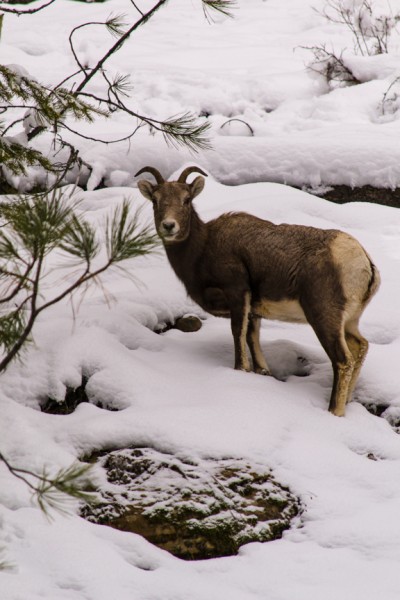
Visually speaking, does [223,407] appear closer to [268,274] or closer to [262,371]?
[262,371]

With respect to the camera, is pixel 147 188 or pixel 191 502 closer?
pixel 191 502

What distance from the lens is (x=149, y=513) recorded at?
4.23 meters

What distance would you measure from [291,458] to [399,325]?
78.3 inches

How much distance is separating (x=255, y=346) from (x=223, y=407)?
91 cm

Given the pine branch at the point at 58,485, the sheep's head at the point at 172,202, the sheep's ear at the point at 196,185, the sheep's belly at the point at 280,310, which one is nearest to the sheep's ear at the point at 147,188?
the sheep's head at the point at 172,202

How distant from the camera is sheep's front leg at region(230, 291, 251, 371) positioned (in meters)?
5.69

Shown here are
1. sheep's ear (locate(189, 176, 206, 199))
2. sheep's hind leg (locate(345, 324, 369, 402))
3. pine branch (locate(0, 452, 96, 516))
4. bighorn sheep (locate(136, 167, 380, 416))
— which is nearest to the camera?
pine branch (locate(0, 452, 96, 516))

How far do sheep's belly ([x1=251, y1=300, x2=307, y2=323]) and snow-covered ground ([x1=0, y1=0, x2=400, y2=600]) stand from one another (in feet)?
1.11

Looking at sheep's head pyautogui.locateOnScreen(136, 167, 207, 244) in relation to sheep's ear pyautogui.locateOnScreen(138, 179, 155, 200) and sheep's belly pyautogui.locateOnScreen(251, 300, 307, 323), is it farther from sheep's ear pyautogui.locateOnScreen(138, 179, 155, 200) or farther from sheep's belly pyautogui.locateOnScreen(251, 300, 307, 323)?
sheep's belly pyautogui.locateOnScreen(251, 300, 307, 323)

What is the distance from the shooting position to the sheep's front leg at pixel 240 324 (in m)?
5.69

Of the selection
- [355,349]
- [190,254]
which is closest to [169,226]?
[190,254]

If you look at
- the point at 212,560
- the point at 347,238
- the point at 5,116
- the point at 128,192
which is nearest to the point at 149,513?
the point at 212,560

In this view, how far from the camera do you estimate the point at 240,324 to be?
18.7 feet

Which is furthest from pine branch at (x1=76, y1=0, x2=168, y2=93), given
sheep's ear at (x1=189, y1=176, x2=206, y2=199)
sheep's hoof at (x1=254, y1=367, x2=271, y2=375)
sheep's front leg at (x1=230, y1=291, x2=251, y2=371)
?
sheep's hoof at (x1=254, y1=367, x2=271, y2=375)
